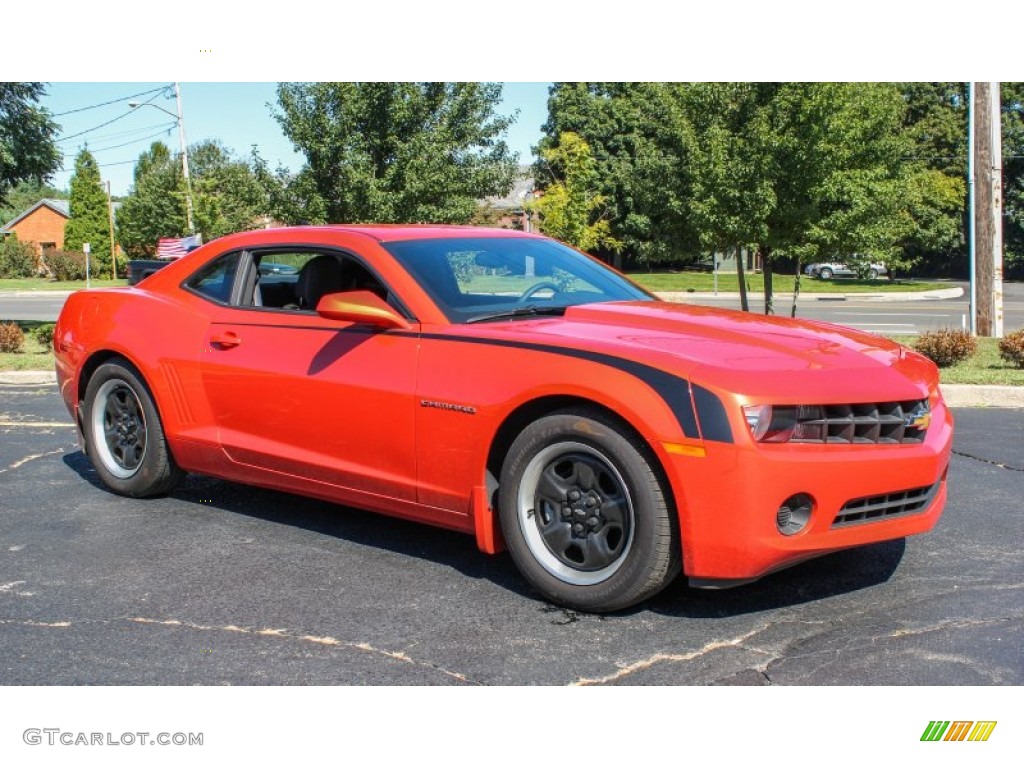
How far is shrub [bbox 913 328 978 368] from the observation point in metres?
12.0

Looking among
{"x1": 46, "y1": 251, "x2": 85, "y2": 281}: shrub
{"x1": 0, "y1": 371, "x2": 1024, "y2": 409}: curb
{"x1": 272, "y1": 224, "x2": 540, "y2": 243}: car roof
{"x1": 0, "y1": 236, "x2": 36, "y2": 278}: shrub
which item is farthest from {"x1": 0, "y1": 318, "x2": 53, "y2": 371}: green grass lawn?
{"x1": 0, "y1": 236, "x2": 36, "y2": 278}: shrub

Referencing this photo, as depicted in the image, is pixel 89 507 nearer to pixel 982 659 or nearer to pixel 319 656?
pixel 319 656

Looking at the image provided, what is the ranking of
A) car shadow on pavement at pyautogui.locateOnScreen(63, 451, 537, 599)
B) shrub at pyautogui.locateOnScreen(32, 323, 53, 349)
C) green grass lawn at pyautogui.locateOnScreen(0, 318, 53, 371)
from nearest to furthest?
car shadow on pavement at pyautogui.locateOnScreen(63, 451, 537, 599)
green grass lawn at pyautogui.locateOnScreen(0, 318, 53, 371)
shrub at pyautogui.locateOnScreen(32, 323, 53, 349)

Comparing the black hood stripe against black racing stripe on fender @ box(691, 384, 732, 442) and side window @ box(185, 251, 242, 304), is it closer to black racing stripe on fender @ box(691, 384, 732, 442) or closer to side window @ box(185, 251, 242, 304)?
black racing stripe on fender @ box(691, 384, 732, 442)

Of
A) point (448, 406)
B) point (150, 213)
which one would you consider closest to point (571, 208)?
point (448, 406)

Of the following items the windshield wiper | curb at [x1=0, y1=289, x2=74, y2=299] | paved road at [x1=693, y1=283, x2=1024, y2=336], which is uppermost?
curb at [x1=0, y1=289, x2=74, y2=299]

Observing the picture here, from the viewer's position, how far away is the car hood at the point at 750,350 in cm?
378

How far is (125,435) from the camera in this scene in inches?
233

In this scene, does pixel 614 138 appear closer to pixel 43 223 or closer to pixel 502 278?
pixel 502 278

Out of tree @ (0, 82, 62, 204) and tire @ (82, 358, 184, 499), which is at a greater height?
tree @ (0, 82, 62, 204)

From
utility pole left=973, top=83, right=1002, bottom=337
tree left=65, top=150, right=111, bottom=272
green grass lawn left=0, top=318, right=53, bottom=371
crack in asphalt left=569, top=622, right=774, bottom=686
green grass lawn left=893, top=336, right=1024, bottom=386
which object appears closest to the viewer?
crack in asphalt left=569, top=622, right=774, bottom=686

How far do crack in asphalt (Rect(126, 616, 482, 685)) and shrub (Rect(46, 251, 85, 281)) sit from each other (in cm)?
5866

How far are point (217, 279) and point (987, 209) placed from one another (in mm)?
14945
